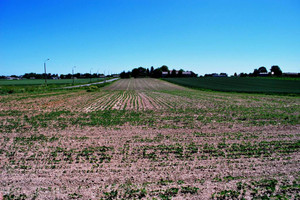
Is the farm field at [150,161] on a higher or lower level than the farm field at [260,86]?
lower

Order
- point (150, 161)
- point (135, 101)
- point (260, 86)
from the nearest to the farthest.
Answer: point (150, 161) < point (135, 101) < point (260, 86)

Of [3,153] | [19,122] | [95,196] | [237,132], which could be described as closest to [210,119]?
[237,132]

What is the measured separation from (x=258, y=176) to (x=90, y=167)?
6.91m

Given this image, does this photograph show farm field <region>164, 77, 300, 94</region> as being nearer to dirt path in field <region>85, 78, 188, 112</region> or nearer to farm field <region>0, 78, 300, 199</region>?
dirt path in field <region>85, 78, 188, 112</region>

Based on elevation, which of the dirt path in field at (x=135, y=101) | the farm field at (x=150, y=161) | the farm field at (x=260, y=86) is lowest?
the farm field at (x=150, y=161)

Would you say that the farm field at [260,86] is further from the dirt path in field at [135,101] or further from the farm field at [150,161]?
the farm field at [150,161]

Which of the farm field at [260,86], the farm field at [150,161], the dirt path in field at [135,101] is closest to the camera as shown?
the farm field at [150,161]

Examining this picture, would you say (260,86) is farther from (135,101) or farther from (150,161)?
(150,161)

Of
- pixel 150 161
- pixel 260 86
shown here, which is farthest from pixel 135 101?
pixel 260 86

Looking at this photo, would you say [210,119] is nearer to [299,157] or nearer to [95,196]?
[299,157]

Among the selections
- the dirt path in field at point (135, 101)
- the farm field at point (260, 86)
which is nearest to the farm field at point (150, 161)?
the dirt path in field at point (135, 101)

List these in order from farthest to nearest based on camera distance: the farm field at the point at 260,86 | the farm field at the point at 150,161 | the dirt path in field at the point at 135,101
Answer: the farm field at the point at 260,86 < the dirt path in field at the point at 135,101 < the farm field at the point at 150,161

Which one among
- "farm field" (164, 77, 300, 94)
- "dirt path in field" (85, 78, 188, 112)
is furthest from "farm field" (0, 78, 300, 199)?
"farm field" (164, 77, 300, 94)

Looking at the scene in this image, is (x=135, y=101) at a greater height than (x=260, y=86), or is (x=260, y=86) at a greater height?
(x=260, y=86)
